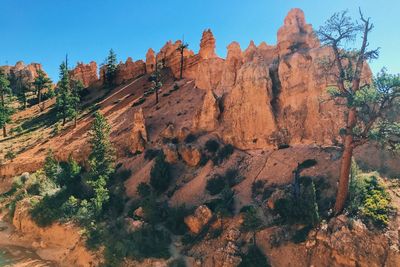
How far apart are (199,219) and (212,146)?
14039mm

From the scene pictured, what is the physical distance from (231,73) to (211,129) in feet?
33.3

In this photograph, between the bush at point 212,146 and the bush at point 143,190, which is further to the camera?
the bush at point 212,146

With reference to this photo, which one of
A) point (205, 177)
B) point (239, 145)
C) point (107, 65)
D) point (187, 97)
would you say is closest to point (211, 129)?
point (239, 145)

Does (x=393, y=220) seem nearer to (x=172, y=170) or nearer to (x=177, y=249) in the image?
(x=177, y=249)

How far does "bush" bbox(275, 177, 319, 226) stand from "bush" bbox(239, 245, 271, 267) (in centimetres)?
371

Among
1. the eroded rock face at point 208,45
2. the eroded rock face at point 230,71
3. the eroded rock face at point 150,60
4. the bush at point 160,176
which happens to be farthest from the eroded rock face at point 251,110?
the eroded rock face at point 150,60

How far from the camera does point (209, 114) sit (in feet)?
174

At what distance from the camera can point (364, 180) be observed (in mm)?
33156

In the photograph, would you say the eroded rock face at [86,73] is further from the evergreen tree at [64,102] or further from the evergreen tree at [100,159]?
the evergreen tree at [100,159]

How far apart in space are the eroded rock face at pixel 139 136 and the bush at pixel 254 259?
28066 millimetres

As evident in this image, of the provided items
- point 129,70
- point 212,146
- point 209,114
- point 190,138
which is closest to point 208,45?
point 129,70

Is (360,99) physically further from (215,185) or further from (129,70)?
(129,70)

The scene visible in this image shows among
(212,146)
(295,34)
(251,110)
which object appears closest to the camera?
(251,110)

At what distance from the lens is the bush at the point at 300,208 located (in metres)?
31.1
